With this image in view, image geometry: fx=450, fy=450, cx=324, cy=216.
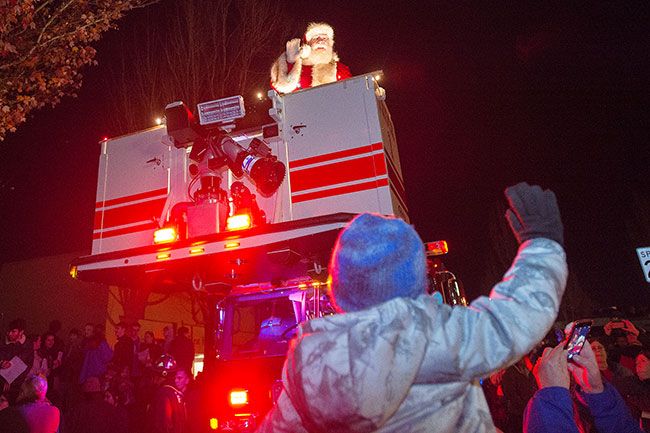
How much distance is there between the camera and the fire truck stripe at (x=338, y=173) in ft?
15.4

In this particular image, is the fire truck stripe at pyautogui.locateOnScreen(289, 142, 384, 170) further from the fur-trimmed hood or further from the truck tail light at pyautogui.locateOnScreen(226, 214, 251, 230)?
the fur-trimmed hood

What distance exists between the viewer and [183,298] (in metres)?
17.0

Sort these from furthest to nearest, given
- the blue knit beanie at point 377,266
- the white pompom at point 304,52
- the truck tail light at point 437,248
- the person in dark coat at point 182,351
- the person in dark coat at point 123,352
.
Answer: the person in dark coat at point 182,351
the person in dark coat at point 123,352
the white pompom at point 304,52
the truck tail light at point 437,248
the blue knit beanie at point 377,266

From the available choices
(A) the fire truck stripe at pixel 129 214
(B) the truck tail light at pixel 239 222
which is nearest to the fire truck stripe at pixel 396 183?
(B) the truck tail light at pixel 239 222

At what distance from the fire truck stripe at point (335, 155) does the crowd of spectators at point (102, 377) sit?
4.37 m

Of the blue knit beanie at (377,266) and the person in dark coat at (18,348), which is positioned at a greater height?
the person in dark coat at (18,348)

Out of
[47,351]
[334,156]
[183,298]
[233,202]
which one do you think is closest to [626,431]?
[334,156]

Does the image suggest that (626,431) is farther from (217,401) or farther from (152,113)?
(152,113)

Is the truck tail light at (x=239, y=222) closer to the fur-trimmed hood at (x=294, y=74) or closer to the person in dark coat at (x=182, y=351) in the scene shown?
the fur-trimmed hood at (x=294, y=74)

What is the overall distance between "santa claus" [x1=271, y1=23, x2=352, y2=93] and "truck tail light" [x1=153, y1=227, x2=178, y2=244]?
3.14 meters

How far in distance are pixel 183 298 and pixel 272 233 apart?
13891mm

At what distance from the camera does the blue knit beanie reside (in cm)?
134

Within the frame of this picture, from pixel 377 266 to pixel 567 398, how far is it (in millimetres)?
1097

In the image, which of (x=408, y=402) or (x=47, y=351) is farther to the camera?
(x=47, y=351)
